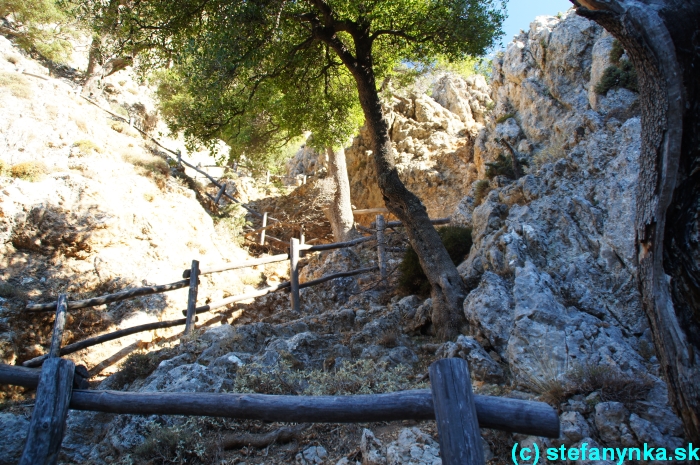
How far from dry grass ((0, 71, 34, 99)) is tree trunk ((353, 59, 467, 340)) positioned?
1410 centimetres

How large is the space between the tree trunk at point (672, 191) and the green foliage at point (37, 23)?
31945 mm

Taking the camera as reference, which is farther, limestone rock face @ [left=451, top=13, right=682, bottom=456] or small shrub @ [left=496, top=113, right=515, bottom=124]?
small shrub @ [left=496, top=113, right=515, bottom=124]

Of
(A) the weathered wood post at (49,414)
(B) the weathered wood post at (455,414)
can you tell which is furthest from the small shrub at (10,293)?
(B) the weathered wood post at (455,414)

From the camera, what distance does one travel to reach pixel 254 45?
8.78 metres

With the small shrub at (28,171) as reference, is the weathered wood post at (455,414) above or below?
below

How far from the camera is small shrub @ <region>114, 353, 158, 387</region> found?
7215 mm

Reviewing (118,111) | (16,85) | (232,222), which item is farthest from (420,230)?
(118,111)

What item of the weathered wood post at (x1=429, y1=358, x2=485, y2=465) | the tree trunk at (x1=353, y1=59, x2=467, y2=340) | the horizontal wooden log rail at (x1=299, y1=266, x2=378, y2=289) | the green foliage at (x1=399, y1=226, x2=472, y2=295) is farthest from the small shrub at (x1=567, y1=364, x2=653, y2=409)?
the horizontal wooden log rail at (x1=299, y1=266, x2=378, y2=289)

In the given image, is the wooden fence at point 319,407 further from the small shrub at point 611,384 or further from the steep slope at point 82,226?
the steep slope at point 82,226

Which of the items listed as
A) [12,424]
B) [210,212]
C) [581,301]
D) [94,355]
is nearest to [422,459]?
[581,301]

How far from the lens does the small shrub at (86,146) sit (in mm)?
14797

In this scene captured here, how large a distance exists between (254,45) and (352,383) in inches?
267

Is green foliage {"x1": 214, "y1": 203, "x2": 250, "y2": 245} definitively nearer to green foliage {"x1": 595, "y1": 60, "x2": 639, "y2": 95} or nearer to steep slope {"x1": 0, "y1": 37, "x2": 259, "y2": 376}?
steep slope {"x1": 0, "y1": 37, "x2": 259, "y2": 376}

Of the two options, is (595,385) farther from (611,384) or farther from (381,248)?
(381,248)
